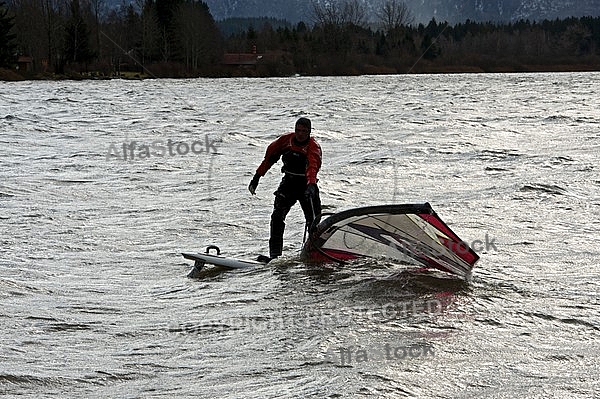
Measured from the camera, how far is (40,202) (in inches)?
730

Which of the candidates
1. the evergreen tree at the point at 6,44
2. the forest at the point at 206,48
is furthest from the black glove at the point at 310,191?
the evergreen tree at the point at 6,44

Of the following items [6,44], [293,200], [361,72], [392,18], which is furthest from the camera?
[361,72]

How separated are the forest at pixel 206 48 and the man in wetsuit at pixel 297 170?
174 feet

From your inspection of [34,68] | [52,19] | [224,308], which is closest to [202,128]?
A: [224,308]

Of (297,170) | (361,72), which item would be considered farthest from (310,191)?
(361,72)

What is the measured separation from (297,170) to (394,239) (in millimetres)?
1652

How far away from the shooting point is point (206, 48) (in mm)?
83438

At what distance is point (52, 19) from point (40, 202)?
8501 centimetres

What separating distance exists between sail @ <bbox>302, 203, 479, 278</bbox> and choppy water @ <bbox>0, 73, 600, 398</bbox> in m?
0.26

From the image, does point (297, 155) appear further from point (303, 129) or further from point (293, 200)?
point (293, 200)

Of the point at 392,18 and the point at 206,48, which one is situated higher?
the point at 392,18

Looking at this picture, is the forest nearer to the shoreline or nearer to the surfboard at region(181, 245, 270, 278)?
the shoreline

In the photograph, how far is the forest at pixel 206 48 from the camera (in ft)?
262

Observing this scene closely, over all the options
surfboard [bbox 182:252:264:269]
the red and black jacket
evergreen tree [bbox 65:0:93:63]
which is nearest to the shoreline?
evergreen tree [bbox 65:0:93:63]
